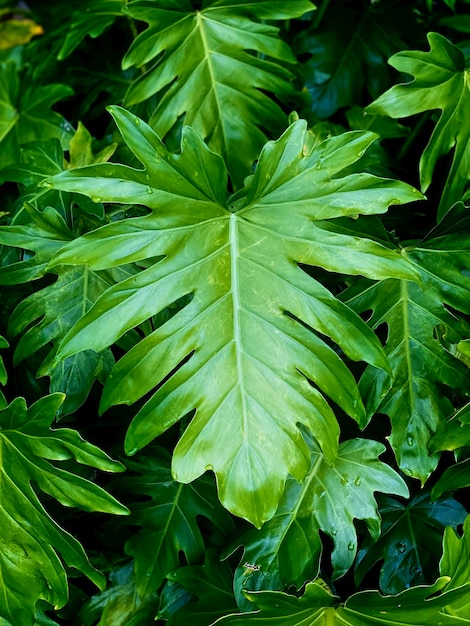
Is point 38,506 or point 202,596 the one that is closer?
point 38,506

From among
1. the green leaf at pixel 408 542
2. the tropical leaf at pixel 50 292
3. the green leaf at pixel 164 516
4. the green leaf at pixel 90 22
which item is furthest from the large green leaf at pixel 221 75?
the green leaf at pixel 408 542

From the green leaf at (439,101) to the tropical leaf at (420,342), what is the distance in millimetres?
97

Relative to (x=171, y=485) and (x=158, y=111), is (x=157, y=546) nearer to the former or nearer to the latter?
(x=171, y=485)

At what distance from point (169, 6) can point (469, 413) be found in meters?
0.95

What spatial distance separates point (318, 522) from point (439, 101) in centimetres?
75

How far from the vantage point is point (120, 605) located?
128 cm

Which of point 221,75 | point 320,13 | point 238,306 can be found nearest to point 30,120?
point 221,75

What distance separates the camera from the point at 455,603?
3.33 ft

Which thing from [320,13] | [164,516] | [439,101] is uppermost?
[320,13]

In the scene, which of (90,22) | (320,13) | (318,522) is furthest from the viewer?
(320,13)

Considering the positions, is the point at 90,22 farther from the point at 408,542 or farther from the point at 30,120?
the point at 408,542

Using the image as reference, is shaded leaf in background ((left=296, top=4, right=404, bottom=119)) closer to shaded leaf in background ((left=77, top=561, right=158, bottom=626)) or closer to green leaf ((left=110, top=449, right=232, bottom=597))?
green leaf ((left=110, top=449, right=232, bottom=597))

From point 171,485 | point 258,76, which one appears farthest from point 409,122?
point 171,485

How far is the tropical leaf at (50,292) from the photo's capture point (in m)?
1.16
